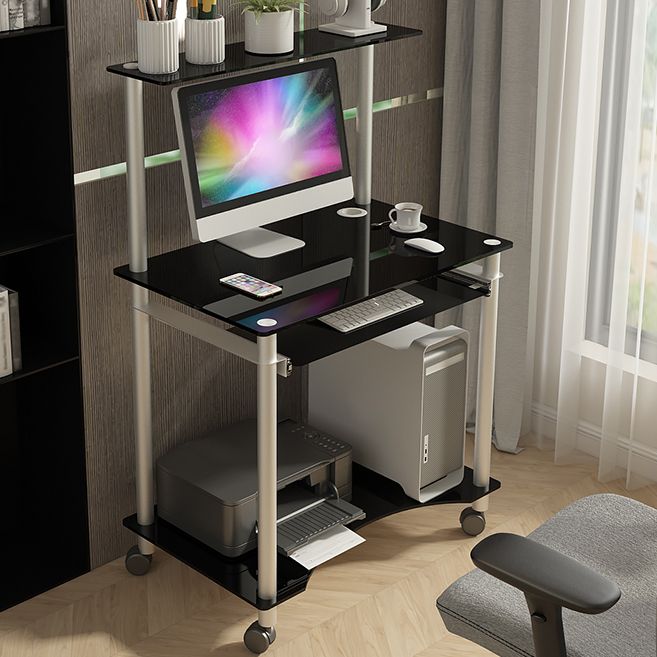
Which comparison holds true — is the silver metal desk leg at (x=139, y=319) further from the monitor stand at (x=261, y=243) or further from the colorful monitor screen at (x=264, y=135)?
the monitor stand at (x=261, y=243)

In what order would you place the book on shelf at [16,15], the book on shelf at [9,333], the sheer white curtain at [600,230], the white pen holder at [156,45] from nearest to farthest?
the book on shelf at [16,15]
the white pen holder at [156,45]
the book on shelf at [9,333]
the sheer white curtain at [600,230]

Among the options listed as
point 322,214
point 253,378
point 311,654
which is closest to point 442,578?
point 311,654

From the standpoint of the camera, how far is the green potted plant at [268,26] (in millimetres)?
2844

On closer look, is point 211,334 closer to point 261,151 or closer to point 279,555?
point 261,151

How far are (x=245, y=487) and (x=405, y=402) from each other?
470 millimetres

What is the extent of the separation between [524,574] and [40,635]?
146 centimetres

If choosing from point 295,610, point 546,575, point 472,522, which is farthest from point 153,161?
point 546,575

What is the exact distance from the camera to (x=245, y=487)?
117 inches

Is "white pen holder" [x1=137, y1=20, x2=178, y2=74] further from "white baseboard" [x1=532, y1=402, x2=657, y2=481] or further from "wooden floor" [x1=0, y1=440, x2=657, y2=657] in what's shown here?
"white baseboard" [x1=532, y1=402, x2=657, y2=481]

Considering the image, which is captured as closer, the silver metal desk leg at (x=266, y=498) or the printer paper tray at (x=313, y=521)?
the silver metal desk leg at (x=266, y=498)

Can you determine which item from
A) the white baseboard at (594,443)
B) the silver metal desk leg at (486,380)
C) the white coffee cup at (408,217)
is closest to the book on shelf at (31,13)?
the white coffee cup at (408,217)

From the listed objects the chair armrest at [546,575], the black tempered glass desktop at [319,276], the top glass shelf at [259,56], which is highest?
the top glass shelf at [259,56]

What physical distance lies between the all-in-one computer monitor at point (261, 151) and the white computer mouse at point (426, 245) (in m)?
0.22

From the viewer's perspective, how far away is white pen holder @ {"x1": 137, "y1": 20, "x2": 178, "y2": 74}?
266 centimetres
